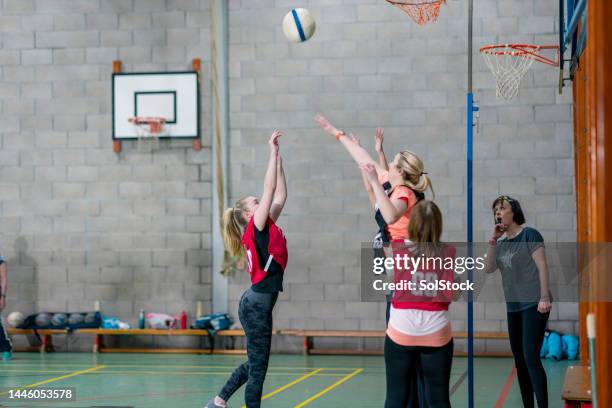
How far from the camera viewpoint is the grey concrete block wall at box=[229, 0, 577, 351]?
12.6m

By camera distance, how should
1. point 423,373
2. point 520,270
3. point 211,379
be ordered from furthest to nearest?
point 211,379, point 520,270, point 423,373

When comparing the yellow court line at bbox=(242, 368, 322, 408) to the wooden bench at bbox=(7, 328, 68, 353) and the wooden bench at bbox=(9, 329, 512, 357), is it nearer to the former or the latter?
the wooden bench at bbox=(9, 329, 512, 357)

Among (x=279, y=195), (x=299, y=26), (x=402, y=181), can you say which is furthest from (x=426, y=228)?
(x=299, y=26)

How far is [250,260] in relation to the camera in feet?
21.5

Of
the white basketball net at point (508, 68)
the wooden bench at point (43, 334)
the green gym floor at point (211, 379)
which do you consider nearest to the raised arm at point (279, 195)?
the green gym floor at point (211, 379)

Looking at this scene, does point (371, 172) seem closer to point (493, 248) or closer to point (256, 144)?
point (493, 248)

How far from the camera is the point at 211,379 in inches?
406

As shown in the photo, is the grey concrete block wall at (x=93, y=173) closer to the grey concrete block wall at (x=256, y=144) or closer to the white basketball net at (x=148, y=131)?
the grey concrete block wall at (x=256, y=144)

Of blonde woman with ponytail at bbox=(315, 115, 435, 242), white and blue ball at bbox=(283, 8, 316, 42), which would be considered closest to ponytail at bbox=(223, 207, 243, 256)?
blonde woman with ponytail at bbox=(315, 115, 435, 242)

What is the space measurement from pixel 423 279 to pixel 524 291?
7.53 ft

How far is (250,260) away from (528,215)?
7.13 m

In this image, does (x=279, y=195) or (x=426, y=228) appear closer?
(x=426, y=228)

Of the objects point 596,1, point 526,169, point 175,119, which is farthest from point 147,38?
point 596,1

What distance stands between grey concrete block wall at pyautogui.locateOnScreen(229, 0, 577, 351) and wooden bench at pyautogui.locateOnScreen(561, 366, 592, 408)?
502 cm
